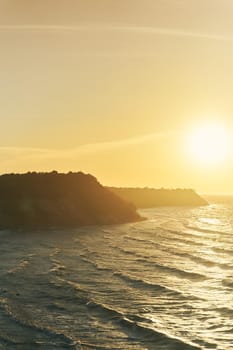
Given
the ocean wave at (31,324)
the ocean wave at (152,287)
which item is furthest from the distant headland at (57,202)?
the ocean wave at (31,324)

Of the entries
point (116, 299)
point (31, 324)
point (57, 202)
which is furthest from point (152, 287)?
point (57, 202)

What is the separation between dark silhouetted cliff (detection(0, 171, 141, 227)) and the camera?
110062mm

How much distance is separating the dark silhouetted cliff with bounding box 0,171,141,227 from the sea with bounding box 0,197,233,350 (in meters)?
46.7

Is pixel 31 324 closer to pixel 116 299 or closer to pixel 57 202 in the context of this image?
pixel 116 299

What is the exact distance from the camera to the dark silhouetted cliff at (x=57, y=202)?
4333 inches

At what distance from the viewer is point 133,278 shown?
42.2 m

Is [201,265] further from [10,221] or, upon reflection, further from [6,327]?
[10,221]

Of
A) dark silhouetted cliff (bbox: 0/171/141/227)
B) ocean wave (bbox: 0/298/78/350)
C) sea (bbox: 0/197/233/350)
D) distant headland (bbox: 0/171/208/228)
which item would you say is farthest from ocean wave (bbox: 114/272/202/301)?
dark silhouetted cliff (bbox: 0/171/141/227)

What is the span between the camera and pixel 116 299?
1341 inches

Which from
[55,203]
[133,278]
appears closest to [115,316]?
[133,278]

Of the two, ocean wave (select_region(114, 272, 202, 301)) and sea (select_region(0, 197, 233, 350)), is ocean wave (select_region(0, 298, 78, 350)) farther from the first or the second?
ocean wave (select_region(114, 272, 202, 301))

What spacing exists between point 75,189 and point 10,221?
89.0 feet

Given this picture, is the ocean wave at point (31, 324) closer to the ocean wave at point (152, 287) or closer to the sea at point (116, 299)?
the sea at point (116, 299)

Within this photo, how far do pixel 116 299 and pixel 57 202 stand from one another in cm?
8425
